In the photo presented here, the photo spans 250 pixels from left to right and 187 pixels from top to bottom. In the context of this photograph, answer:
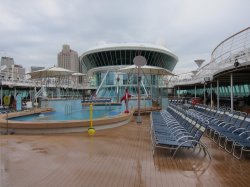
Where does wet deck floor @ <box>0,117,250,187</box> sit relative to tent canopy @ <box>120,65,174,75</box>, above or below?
below

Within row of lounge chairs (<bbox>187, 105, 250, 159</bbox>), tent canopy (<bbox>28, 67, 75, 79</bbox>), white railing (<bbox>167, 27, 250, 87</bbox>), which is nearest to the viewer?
row of lounge chairs (<bbox>187, 105, 250, 159</bbox>)

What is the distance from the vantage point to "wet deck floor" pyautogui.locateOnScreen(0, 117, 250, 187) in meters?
4.26

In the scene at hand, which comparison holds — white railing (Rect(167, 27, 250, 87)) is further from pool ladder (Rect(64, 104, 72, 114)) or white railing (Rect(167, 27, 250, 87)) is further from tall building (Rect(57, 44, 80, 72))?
tall building (Rect(57, 44, 80, 72))

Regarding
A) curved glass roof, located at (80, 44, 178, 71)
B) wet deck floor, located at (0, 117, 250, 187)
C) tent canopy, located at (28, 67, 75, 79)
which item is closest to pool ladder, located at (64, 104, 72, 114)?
tent canopy, located at (28, 67, 75, 79)

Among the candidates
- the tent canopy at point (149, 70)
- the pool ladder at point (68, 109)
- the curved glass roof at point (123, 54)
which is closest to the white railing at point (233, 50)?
the tent canopy at point (149, 70)

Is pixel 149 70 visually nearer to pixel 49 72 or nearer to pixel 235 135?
pixel 49 72

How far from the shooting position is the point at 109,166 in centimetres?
509

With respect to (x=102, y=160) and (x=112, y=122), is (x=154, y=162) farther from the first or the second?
(x=112, y=122)

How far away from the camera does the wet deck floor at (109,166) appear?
4259 mm

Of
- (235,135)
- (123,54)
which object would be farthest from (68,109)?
(123,54)

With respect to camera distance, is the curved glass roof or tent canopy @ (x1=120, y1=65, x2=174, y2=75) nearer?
tent canopy @ (x1=120, y1=65, x2=174, y2=75)

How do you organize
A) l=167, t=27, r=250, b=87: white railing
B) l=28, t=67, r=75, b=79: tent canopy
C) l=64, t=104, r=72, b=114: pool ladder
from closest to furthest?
1. l=167, t=27, r=250, b=87: white railing
2. l=64, t=104, r=72, b=114: pool ladder
3. l=28, t=67, r=75, b=79: tent canopy

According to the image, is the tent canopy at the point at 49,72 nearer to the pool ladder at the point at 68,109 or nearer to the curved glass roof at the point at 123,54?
the pool ladder at the point at 68,109

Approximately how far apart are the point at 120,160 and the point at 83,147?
5.05ft
